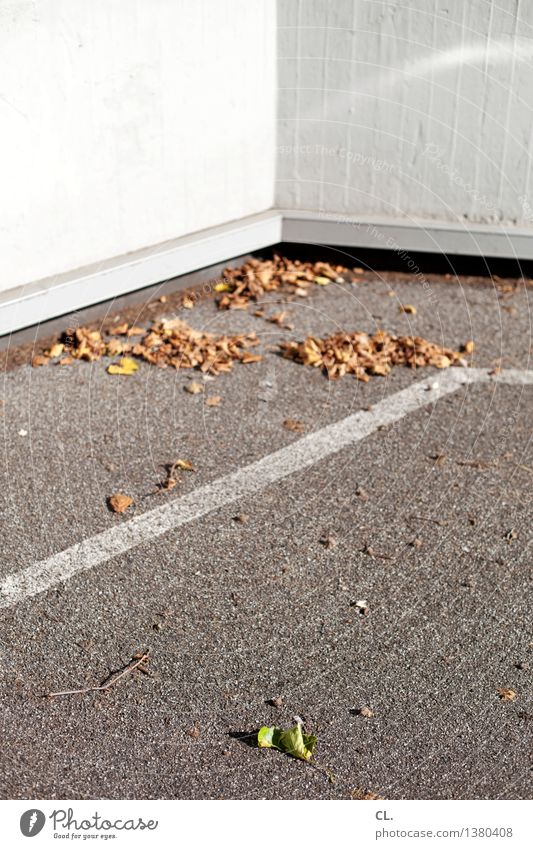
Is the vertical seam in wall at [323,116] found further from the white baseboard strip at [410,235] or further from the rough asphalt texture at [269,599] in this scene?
the rough asphalt texture at [269,599]

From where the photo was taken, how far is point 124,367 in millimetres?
5586

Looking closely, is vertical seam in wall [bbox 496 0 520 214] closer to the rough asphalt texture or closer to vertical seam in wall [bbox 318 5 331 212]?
vertical seam in wall [bbox 318 5 331 212]

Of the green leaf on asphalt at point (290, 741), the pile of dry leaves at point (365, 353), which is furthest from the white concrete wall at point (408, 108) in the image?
the green leaf on asphalt at point (290, 741)

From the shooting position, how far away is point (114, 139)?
5.79 meters

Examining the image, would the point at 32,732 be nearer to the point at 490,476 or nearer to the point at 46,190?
the point at 490,476

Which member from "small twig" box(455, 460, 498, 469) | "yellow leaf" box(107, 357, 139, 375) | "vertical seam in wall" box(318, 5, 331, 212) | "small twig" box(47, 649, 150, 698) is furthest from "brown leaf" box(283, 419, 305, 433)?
"vertical seam in wall" box(318, 5, 331, 212)

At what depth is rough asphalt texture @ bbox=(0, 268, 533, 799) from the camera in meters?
3.16

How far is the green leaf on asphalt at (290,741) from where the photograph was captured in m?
3.17

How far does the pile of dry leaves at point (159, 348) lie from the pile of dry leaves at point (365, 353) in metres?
0.28

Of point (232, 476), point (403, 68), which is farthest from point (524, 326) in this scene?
point (232, 476)

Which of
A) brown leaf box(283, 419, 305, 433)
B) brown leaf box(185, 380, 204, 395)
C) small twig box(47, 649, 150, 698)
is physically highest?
brown leaf box(185, 380, 204, 395)

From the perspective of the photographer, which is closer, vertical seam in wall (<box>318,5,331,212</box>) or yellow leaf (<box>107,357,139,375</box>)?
yellow leaf (<box>107,357,139,375</box>)
